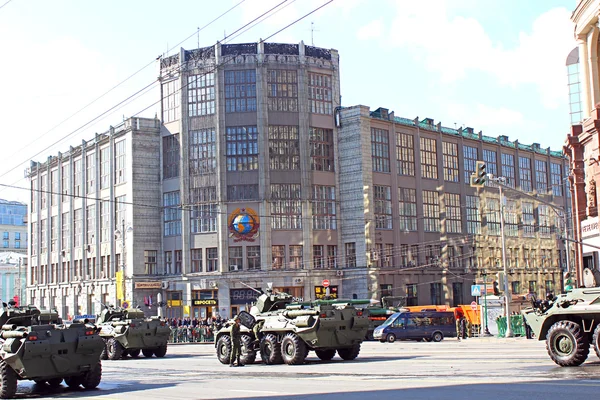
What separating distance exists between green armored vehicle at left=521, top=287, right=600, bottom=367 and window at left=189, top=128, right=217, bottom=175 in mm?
51717

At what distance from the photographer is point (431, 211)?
76.4m

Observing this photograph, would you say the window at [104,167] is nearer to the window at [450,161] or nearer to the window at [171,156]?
the window at [171,156]

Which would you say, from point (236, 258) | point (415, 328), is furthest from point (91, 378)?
point (236, 258)

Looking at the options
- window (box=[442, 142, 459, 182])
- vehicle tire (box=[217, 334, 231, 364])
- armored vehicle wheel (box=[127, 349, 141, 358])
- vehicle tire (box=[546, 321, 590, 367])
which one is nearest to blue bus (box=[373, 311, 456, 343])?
armored vehicle wheel (box=[127, 349, 141, 358])

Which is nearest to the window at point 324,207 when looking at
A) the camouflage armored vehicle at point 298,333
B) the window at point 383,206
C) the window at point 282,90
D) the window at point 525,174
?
the window at point 383,206

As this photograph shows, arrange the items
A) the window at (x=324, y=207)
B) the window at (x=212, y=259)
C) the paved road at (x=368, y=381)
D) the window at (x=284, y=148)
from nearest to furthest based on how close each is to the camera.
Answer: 1. the paved road at (x=368, y=381)
2. the window at (x=212, y=259)
3. the window at (x=284, y=148)
4. the window at (x=324, y=207)

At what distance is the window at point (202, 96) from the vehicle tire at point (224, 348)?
146 feet

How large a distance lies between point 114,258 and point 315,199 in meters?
19.6

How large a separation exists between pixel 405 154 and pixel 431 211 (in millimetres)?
6176

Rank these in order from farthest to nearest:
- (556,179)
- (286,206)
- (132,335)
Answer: (556,179), (286,206), (132,335)

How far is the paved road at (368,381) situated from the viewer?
44.0ft

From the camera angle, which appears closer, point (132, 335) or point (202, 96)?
point (132, 335)

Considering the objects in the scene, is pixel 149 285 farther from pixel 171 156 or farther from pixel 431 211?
pixel 431 211

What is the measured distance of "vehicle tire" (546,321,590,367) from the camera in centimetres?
1791
